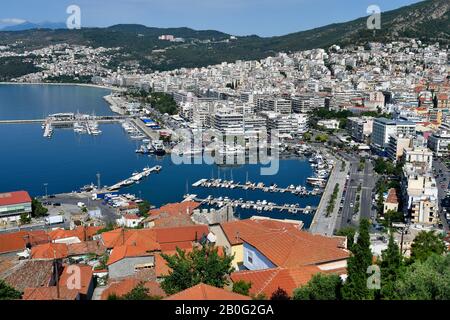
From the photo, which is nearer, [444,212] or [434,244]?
[434,244]

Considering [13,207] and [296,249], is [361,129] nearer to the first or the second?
[13,207]

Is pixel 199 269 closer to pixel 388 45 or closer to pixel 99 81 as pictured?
pixel 388 45

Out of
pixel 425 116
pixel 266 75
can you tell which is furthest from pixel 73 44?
pixel 425 116

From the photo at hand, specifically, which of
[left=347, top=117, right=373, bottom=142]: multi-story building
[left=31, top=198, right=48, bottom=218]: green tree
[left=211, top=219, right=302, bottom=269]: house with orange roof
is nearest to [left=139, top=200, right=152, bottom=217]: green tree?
[left=31, top=198, right=48, bottom=218]: green tree

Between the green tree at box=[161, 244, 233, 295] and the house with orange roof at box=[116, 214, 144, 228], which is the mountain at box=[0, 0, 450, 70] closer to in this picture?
the house with orange roof at box=[116, 214, 144, 228]

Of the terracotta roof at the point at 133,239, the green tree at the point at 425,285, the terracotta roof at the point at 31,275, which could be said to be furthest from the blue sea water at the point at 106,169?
the green tree at the point at 425,285

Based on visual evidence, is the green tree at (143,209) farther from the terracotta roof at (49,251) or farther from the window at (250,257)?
the window at (250,257)
